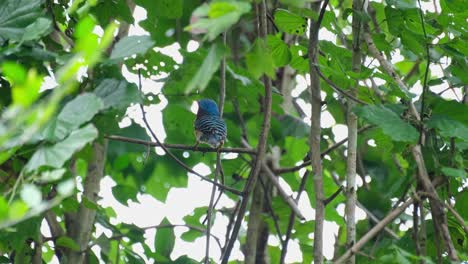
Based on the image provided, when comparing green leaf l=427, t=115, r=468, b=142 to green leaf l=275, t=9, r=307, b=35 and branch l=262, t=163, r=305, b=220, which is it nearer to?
green leaf l=275, t=9, r=307, b=35

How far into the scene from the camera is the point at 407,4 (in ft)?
9.59

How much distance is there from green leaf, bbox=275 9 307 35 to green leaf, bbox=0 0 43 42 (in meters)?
0.88

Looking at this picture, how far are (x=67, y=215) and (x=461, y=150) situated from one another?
1794mm

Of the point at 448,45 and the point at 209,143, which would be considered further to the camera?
the point at 209,143

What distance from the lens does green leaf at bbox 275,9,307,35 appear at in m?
2.96

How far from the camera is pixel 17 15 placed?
2.48 m

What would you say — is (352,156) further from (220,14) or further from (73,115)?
(220,14)

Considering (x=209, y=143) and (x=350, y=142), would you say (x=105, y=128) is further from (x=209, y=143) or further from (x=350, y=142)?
(x=209, y=143)

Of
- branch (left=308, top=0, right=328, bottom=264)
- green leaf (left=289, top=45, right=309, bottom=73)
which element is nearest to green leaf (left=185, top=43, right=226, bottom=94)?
branch (left=308, top=0, right=328, bottom=264)

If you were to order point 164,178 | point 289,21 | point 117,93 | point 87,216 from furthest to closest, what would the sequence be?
point 164,178 → point 87,216 → point 289,21 → point 117,93

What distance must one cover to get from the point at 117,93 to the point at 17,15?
16.3 inches

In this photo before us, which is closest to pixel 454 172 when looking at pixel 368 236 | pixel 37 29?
pixel 368 236

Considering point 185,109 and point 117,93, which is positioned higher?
point 185,109

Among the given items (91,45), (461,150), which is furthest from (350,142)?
(91,45)
